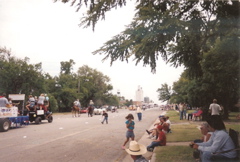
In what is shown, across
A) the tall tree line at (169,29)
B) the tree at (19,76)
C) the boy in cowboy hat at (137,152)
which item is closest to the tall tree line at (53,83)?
the tree at (19,76)

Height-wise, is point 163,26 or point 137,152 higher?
point 163,26

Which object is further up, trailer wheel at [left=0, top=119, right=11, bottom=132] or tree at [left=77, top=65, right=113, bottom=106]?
tree at [left=77, top=65, right=113, bottom=106]

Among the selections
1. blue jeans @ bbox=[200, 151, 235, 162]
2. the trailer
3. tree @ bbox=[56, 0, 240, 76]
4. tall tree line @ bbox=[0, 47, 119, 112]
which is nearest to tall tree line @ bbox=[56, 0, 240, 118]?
tree @ bbox=[56, 0, 240, 76]

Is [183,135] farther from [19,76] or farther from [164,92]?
[164,92]

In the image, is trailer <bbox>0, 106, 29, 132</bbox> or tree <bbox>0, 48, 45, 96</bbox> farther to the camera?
tree <bbox>0, 48, 45, 96</bbox>

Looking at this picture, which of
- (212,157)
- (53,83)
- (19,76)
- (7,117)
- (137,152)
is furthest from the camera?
(53,83)

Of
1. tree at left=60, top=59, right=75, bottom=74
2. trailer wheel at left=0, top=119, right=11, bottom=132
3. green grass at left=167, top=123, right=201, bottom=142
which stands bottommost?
green grass at left=167, top=123, right=201, bottom=142

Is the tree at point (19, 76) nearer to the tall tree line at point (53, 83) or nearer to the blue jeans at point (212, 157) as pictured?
the tall tree line at point (53, 83)

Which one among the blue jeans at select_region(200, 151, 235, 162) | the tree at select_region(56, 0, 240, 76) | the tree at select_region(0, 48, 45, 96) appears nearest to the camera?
the blue jeans at select_region(200, 151, 235, 162)

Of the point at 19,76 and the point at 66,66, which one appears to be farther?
the point at 66,66

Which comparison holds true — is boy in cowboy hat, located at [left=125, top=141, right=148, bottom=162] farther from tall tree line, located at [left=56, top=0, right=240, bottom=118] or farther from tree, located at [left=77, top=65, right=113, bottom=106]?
tree, located at [left=77, top=65, right=113, bottom=106]

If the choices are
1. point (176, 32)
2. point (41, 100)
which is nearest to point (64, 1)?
point (176, 32)

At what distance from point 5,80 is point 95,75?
50920 mm

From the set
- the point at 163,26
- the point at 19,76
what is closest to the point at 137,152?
the point at 163,26
